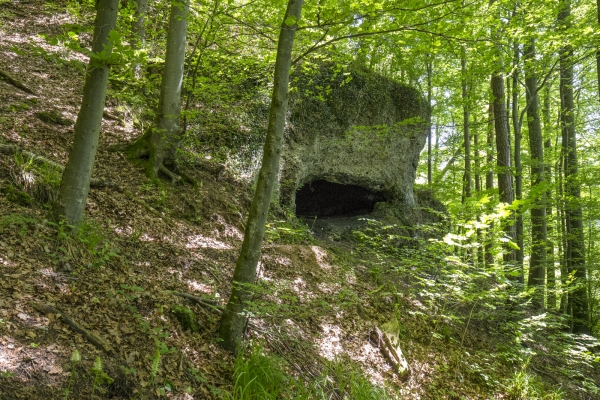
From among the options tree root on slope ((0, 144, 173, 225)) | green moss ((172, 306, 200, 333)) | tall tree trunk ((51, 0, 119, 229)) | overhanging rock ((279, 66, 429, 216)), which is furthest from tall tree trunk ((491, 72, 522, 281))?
tall tree trunk ((51, 0, 119, 229))

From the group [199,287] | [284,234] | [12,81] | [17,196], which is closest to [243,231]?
[284,234]

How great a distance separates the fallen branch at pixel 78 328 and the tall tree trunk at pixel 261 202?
1.11 m

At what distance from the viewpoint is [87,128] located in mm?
3570

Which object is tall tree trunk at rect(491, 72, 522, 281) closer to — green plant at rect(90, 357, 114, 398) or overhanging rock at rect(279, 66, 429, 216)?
overhanging rock at rect(279, 66, 429, 216)

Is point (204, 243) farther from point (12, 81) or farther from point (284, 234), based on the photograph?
point (12, 81)

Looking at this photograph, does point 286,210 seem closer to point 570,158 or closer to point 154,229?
point 154,229

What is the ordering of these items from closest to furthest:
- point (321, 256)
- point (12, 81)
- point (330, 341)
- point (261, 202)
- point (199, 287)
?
1. point (261, 202)
2. point (199, 287)
3. point (330, 341)
4. point (12, 81)
5. point (321, 256)

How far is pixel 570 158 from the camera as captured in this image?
10.7 metres

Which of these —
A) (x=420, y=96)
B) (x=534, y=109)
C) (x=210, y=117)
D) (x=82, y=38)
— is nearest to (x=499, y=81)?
(x=534, y=109)

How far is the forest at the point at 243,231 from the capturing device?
9.98ft

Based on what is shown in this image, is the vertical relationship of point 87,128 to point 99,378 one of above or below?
above

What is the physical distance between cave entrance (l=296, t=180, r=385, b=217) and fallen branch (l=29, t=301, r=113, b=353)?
876 centimetres

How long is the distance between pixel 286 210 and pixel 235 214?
1836 millimetres

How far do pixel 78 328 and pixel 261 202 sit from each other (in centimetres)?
181
